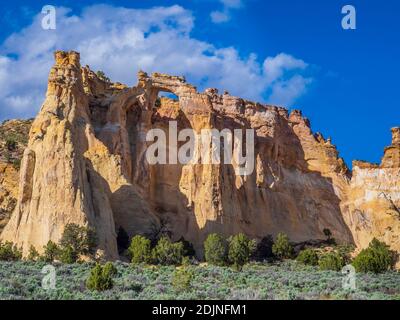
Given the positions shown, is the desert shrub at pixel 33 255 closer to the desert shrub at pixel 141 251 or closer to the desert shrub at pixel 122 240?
the desert shrub at pixel 141 251

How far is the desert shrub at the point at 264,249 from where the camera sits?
56.2 m

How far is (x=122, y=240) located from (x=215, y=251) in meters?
7.42

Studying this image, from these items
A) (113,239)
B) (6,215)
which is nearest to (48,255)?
(113,239)

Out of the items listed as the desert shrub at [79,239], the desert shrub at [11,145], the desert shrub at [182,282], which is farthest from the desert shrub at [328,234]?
the desert shrub at [182,282]

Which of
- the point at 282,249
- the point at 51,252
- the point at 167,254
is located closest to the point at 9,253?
the point at 51,252

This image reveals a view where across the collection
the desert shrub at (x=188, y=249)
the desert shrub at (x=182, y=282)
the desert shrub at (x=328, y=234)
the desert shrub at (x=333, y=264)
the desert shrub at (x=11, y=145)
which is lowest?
the desert shrub at (x=182, y=282)

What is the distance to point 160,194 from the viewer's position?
60.3 metres

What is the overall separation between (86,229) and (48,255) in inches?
116

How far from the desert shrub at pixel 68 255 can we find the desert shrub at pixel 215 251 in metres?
10.6

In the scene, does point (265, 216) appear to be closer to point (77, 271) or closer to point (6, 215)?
point (6, 215)

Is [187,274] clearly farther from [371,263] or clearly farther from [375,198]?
[375,198]

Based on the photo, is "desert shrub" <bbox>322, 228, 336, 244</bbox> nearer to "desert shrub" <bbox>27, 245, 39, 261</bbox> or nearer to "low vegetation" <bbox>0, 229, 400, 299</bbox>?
"low vegetation" <bbox>0, 229, 400, 299</bbox>

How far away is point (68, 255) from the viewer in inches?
1581

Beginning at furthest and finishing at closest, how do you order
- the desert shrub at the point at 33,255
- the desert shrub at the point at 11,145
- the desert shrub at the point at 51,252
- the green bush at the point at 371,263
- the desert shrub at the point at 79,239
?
the desert shrub at the point at 11,145 → the desert shrub at the point at 33,255 → the desert shrub at the point at 79,239 → the desert shrub at the point at 51,252 → the green bush at the point at 371,263
